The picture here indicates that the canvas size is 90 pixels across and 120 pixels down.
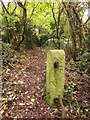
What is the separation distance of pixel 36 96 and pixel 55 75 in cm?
68

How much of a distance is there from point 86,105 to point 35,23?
23.5 feet

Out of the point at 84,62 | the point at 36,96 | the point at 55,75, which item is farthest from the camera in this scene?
the point at 84,62

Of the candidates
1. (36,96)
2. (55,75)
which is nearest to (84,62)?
(36,96)

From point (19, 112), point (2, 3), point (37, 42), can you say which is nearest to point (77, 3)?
point (2, 3)

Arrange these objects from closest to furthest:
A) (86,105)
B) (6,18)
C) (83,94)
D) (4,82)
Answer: (86,105) → (83,94) → (4,82) → (6,18)

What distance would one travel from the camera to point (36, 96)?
3.64 metres

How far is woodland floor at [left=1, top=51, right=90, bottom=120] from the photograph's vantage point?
125 inches

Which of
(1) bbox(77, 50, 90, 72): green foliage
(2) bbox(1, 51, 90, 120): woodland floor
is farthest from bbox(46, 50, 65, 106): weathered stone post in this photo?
(1) bbox(77, 50, 90, 72): green foliage

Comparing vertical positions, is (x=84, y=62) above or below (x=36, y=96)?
above

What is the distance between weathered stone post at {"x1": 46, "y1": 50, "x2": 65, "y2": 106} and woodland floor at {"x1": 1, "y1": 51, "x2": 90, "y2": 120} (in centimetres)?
18

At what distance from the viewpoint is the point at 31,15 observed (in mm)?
9086

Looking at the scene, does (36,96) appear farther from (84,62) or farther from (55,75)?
(84,62)

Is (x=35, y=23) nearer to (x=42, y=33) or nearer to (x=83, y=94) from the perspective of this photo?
(x=42, y=33)

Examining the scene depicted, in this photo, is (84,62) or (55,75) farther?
(84,62)
